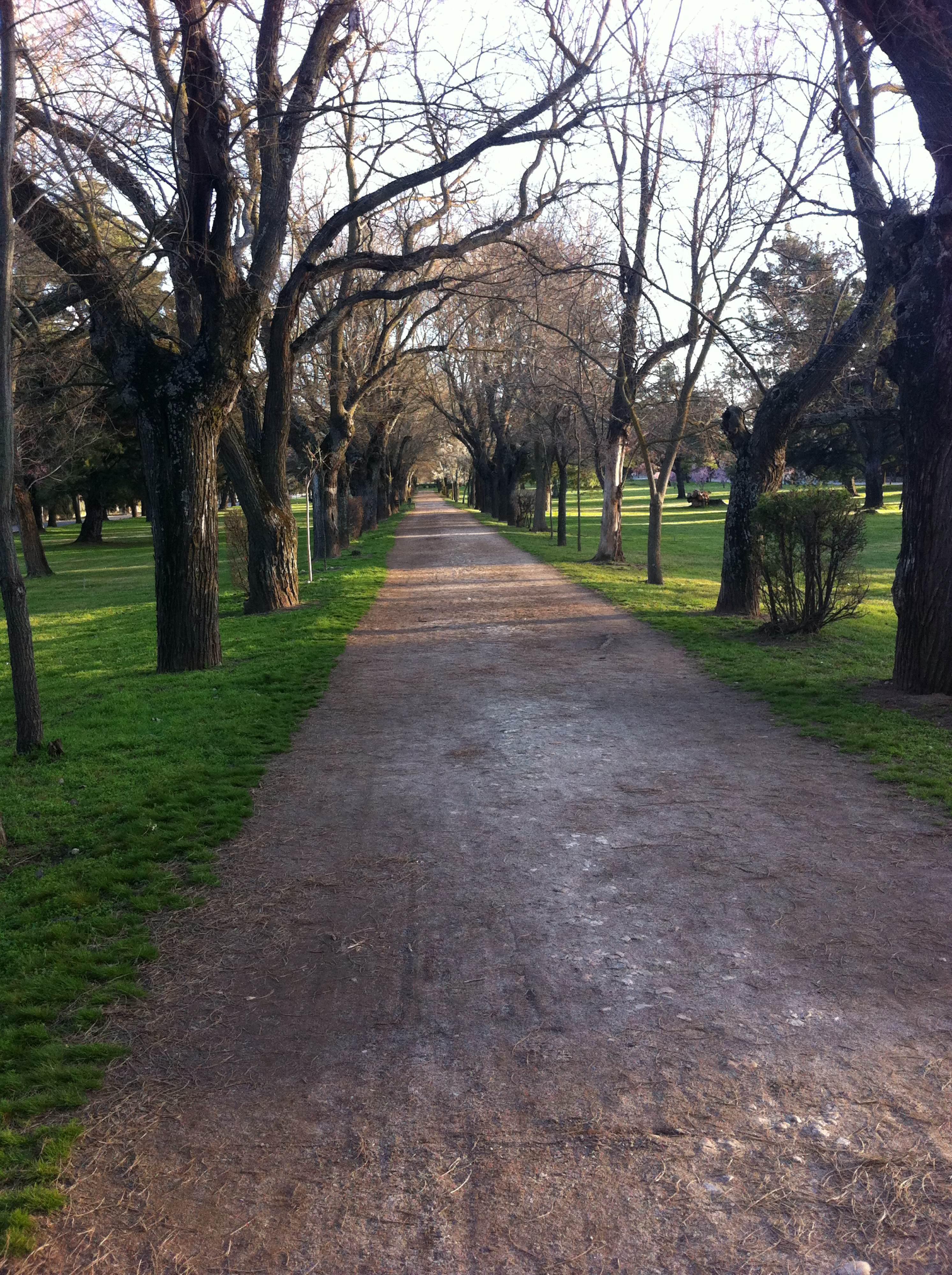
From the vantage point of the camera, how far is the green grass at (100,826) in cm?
312

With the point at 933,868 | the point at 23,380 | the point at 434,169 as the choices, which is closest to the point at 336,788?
the point at 933,868

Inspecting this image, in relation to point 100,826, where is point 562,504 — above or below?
above

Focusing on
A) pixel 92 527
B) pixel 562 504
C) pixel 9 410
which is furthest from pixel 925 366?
pixel 92 527

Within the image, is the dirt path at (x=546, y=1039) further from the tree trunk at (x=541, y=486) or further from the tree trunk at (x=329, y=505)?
the tree trunk at (x=541, y=486)

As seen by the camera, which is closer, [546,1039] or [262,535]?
[546,1039]

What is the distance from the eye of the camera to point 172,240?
390 inches

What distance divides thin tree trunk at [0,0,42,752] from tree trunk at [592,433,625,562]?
16.0m

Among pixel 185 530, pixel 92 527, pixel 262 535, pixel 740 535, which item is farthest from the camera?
pixel 92 527

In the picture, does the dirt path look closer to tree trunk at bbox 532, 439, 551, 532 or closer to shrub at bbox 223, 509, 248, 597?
shrub at bbox 223, 509, 248, 597

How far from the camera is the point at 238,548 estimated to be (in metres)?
18.7

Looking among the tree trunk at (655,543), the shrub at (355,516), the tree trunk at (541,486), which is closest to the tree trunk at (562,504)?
the tree trunk at (541,486)

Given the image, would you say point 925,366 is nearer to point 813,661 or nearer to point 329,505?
point 813,661

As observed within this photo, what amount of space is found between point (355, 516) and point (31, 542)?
10.6 m

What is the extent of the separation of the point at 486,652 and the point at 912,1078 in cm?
848
